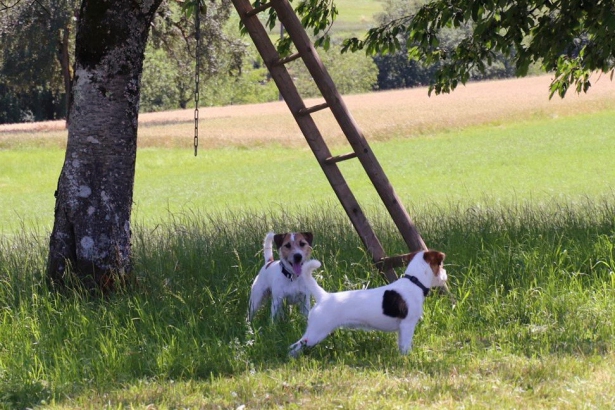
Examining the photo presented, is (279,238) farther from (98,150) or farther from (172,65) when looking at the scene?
(172,65)

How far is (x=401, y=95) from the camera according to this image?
69812mm

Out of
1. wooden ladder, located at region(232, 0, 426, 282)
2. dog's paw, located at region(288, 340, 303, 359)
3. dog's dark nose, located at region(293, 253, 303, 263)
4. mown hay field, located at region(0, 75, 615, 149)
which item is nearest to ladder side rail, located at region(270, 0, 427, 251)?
wooden ladder, located at region(232, 0, 426, 282)

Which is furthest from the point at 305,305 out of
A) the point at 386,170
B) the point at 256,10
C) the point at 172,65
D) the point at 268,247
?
the point at 172,65

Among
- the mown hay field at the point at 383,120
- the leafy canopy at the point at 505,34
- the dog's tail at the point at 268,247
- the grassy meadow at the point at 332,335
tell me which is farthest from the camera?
the mown hay field at the point at 383,120

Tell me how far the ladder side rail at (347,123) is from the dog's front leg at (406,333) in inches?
55.5

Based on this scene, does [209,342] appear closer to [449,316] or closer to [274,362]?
[274,362]

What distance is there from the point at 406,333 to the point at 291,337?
2.95 ft

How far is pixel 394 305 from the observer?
612cm

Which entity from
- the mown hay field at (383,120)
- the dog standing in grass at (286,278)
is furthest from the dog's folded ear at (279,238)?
the mown hay field at (383,120)

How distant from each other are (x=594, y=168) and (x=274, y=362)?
967 inches

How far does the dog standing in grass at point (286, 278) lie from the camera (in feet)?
21.7

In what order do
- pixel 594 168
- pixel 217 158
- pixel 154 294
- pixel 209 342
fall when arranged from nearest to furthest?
pixel 209 342
pixel 154 294
pixel 594 168
pixel 217 158

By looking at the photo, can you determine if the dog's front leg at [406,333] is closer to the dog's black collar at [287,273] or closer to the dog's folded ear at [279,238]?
the dog's black collar at [287,273]

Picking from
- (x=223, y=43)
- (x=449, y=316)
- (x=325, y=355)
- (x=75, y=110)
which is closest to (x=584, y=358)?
(x=449, y=316)
